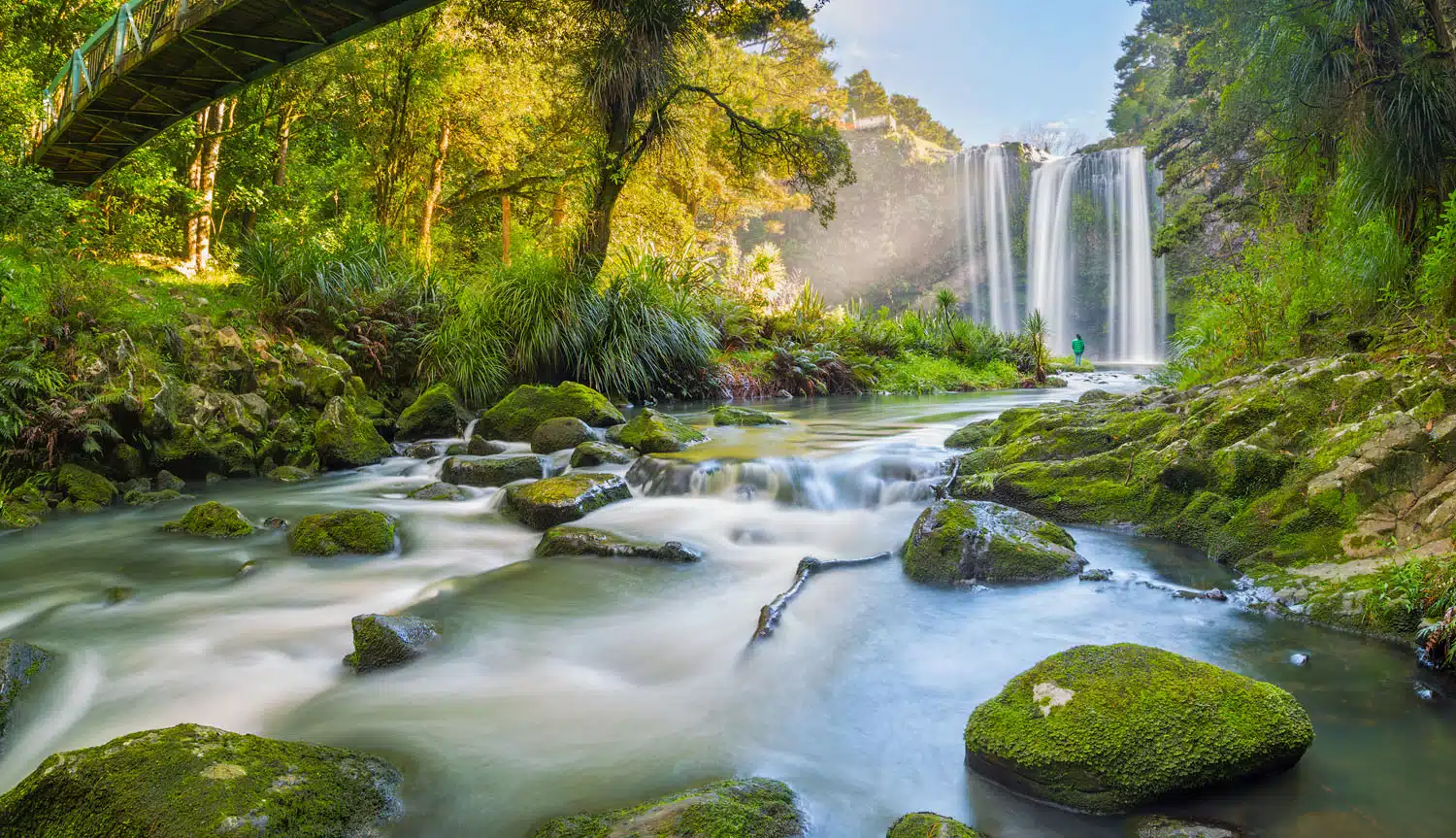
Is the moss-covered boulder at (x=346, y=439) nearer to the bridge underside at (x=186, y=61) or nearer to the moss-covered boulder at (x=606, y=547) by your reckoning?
the moss-covered boulder at (x=606, y=547)

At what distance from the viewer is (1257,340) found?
6.73 meters

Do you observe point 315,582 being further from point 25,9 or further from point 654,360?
point 25,9

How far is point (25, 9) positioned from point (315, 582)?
14151mm

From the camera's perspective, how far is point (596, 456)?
24.2 feet

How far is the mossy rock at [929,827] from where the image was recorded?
204 cm

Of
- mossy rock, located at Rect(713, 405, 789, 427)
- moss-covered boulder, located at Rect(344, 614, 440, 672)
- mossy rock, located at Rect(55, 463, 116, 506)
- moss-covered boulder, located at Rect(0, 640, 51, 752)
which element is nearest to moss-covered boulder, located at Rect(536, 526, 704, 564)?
moss-covered boulder, located at Rect(344, 614, 440, 672)

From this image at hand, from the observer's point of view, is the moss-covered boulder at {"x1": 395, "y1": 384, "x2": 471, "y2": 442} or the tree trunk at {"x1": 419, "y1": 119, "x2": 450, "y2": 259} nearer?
the moss-covered boulder at {"x1": 395, "y1": 384, "x2": 471, "y2": 442}

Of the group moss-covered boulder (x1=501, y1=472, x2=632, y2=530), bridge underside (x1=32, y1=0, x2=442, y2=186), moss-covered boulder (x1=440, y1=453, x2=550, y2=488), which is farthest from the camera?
bridge underside (x1=32, y1=0, x2=442, y2=186)

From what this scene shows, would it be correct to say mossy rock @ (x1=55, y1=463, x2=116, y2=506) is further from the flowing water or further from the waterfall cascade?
the waterfall cascade

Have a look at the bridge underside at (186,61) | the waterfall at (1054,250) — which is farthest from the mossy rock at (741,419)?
the waterfall at (1054,250)

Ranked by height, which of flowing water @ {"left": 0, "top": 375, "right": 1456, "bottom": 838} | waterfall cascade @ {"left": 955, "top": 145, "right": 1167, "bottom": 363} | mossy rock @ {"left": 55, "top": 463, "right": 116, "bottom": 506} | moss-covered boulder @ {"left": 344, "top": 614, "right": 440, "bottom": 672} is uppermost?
waterfall cascade @ {"left": 955, "top": 145, "right": 1167, "bottom": 363}

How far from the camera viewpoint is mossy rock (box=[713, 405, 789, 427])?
994 centimetres

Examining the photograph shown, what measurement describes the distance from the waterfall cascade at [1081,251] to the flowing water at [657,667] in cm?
3167

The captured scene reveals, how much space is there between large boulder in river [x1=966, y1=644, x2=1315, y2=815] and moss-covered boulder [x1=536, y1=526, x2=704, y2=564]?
2.66m
